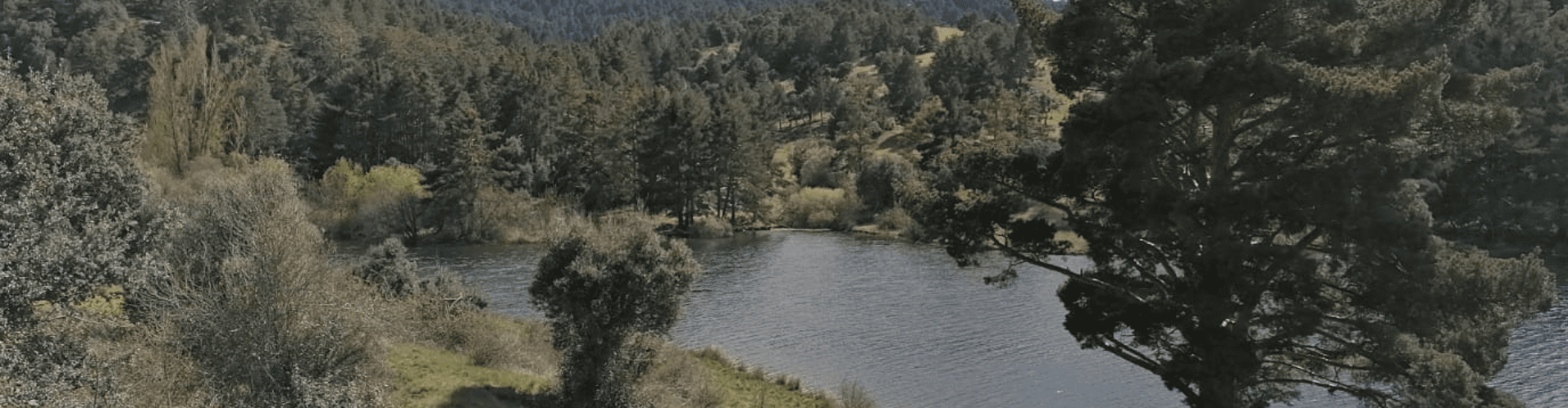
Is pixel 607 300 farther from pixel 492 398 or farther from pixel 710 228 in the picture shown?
pixel 710 228

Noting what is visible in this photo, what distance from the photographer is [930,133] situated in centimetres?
8306

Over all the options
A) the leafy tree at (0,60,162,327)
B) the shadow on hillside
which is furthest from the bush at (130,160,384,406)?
the shadow on hillside

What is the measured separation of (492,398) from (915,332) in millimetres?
17531

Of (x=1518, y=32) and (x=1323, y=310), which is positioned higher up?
(x=1518, y=32)

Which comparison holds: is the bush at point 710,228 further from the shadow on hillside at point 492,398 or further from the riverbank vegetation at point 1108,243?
the shadow on hillside at point 492,398

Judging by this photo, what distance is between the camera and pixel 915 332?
33281 millimetres

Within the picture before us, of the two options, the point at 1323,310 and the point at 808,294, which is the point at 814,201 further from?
the point at 1323,310

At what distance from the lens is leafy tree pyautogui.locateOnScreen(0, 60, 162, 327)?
1377cm

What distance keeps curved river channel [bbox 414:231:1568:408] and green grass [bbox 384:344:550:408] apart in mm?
8921

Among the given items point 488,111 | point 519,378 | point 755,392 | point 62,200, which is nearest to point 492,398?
point 519,378

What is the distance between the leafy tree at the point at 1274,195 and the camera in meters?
12.8

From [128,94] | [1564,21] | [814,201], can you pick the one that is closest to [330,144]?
[128,94]

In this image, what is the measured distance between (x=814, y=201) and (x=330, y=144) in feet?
139

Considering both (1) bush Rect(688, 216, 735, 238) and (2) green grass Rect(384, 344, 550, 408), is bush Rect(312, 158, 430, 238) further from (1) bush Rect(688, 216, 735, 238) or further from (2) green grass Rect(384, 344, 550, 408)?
(2) green grass Rect(384, 344, 550, 408)
